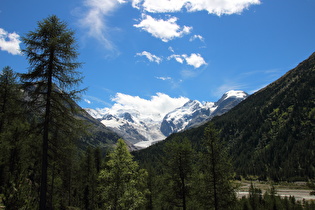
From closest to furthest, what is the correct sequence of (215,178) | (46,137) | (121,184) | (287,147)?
(46,137) < (121,184) < (215,178) < (287,147)

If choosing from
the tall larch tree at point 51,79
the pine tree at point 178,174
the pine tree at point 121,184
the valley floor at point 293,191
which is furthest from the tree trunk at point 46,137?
the valley floor at point 293,191

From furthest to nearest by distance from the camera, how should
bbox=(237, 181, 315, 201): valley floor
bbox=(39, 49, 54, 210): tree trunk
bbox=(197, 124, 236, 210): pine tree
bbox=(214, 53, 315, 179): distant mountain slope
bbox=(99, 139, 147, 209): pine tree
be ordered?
bbox=(214, 53, 315, 179): distant mountain slope → bbox=(237, 181, 315, 201): valley floor → bbox=(197, 124, 236, 210): pine tree → bbox=(99, 139, 147, 209): pine tree → bbox=(39, 49, 54, 210): tree trunk

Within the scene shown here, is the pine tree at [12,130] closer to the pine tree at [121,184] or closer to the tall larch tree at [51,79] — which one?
the tall larch tree at [51,79]

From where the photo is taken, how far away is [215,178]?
2580 cm

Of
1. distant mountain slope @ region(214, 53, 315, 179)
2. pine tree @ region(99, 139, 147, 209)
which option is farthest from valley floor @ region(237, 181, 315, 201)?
pine tree @ region(99, 139, 147, 209)

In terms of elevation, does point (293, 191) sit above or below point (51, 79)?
below

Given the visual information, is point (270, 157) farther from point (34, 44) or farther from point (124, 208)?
point (34, 44)

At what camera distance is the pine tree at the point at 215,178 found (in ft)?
82.9

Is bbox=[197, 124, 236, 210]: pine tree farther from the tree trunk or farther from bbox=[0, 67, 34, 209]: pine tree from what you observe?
bbox=[0, 67, 34, 209]: pine tree

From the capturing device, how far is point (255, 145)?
641 ft

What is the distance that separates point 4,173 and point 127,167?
1850cm

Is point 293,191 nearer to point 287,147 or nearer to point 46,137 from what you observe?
point 287,147

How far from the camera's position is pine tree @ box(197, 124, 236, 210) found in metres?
25.3

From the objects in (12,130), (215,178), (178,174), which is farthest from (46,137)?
(215,178)
